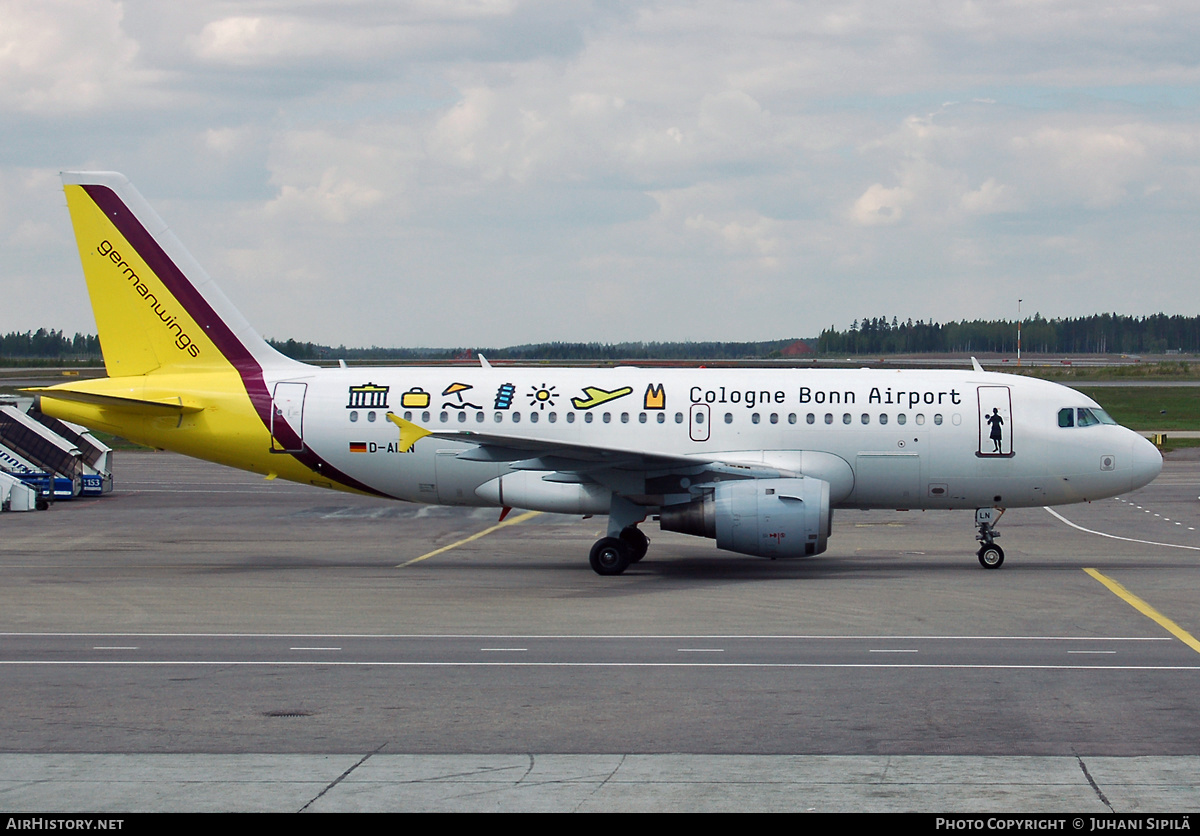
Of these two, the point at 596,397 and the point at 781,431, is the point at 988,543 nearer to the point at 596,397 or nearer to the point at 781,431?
the point at 781,431

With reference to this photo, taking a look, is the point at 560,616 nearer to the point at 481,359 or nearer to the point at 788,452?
the point at 788,452

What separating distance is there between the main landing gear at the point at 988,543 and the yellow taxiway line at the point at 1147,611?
186 cm

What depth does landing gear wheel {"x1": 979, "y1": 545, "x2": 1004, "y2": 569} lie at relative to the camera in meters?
27.4

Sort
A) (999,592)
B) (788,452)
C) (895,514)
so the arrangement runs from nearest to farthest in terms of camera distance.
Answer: (999,592) → (788,452) → (895,514)

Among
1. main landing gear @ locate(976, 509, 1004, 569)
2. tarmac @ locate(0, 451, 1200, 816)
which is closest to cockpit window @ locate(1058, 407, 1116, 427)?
main landing gear @ locate(976, 509, 1004, 569)

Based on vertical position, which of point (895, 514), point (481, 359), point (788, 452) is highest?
point (481, 359)

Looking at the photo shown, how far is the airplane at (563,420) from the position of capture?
27.7m

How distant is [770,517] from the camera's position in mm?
25562

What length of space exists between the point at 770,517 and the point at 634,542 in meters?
3.82

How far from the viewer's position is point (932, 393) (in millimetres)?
28172

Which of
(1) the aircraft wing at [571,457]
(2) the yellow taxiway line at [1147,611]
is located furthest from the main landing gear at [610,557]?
(2) the yellow taxiway line at [1147,611]

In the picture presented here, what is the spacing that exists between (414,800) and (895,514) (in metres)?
30.2
